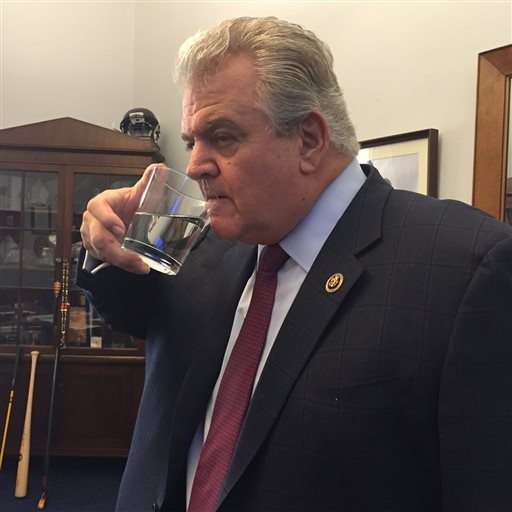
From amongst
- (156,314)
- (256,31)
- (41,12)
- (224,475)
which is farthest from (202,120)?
(41,12)

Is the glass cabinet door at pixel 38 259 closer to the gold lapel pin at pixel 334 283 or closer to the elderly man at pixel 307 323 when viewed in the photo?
the elderly man at pixel 307 323

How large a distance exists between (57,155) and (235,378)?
2650mm

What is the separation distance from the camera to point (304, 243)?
0.95 metres

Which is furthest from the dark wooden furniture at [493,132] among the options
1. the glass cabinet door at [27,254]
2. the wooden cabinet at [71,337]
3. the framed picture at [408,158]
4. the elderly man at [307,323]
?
the glass cabinet door at [27,254]

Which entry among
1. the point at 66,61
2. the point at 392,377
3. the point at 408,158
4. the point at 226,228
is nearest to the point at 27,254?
the point at 66,61

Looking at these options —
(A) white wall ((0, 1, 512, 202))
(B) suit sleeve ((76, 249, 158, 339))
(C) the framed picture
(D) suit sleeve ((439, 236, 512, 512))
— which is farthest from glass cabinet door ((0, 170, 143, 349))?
(D) suit sleeve ((439, 236, 512, 512))

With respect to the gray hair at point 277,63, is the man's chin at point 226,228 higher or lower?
lower

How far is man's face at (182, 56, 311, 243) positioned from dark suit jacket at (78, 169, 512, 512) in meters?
0.11

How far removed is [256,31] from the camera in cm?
90

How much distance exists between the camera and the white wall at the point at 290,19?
1.91m

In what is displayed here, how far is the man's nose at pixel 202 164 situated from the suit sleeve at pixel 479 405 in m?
0.43

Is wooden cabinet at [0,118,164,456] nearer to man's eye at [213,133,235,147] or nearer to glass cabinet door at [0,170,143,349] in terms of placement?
glass cabinet door at [0,170,143,349]

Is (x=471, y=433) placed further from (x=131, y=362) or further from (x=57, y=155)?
(x=57, y=155)

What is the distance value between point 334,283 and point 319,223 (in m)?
0.13
